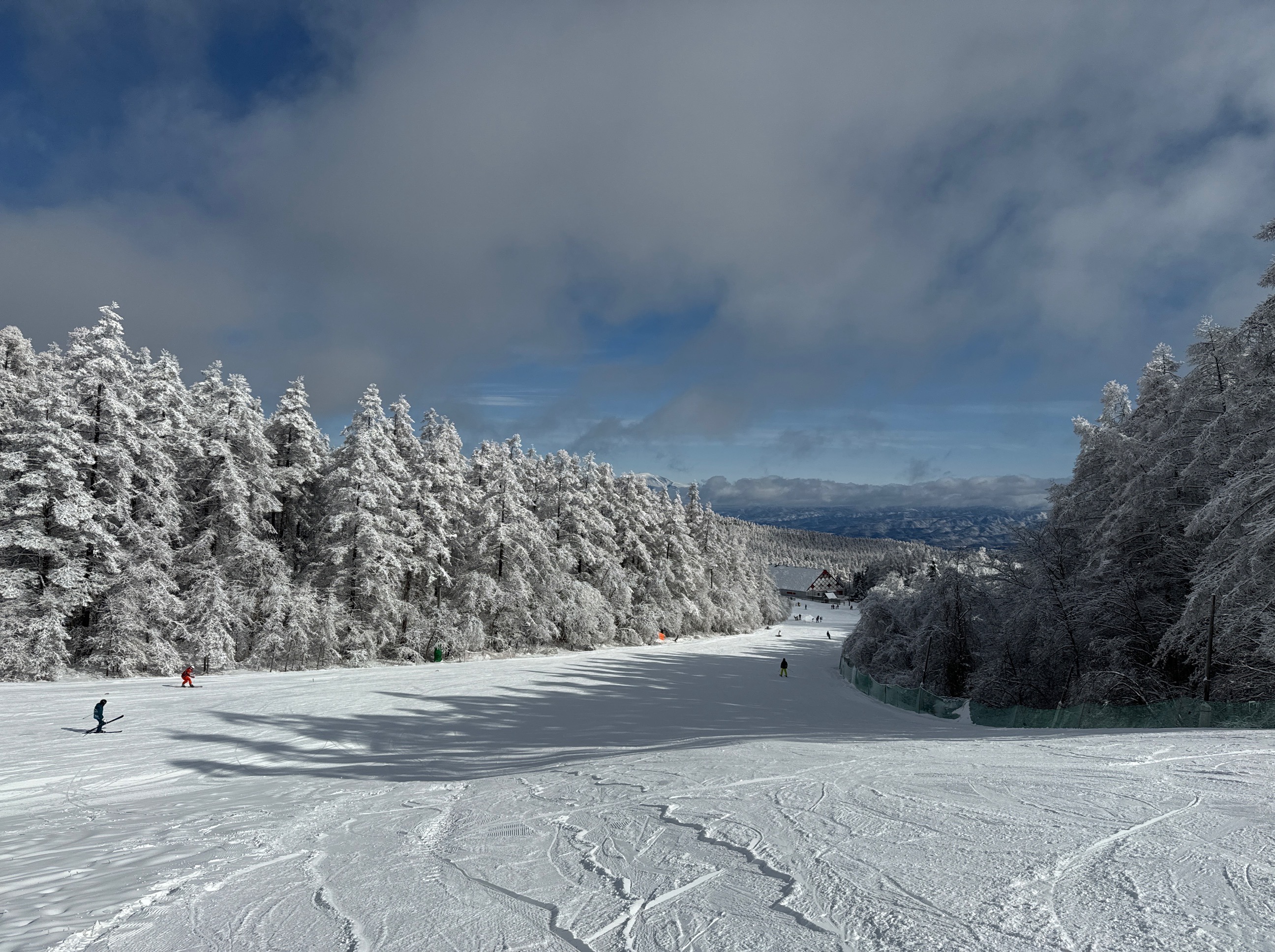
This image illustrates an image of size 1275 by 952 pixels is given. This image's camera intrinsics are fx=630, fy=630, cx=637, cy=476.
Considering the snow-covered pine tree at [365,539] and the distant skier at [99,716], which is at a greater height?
the snow-covered pine tree at [365,539]

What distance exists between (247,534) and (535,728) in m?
19.1

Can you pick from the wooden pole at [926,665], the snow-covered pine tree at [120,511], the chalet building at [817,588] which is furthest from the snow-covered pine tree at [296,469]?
the chalet building at [817,588]

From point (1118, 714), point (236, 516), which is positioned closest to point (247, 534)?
point (236, 516)

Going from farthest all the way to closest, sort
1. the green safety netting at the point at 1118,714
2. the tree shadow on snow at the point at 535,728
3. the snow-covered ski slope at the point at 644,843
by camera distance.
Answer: the tree shadow on snow at the point at 535,728, the green safety netting at the point at 1118,714, the snow-covered ski slope at the point at 644,843

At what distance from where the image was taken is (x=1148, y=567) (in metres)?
21.4

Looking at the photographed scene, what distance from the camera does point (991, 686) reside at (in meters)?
25.8

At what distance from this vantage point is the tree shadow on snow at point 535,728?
14000 mm

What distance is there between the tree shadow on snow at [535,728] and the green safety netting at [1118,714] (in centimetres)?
134

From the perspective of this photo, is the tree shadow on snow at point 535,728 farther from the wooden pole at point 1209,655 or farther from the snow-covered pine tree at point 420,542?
the snow-covered pine tree at point 420,542

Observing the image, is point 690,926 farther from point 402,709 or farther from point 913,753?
point 402,709

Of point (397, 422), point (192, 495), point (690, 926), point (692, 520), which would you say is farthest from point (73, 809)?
point (692, 520)

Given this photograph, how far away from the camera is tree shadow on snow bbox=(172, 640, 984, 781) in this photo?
45.9 feet

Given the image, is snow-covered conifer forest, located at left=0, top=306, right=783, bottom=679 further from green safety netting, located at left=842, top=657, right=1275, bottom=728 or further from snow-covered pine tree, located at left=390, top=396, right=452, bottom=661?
green safety netting, located at left=842, top=657, right=1275, bottom=728

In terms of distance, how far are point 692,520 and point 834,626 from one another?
38.5 metres
